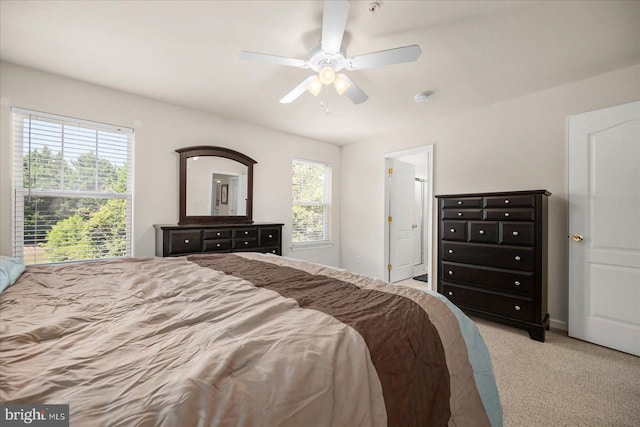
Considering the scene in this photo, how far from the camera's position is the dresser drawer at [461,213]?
2962 millimetres

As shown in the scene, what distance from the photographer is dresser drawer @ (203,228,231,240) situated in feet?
10.8

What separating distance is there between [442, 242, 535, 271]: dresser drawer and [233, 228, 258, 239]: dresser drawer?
237cm

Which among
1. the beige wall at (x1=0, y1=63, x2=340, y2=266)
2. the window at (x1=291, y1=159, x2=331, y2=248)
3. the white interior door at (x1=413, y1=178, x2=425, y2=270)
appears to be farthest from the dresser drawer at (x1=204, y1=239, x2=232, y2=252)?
the white interior door at (x1=413, y1=178, x2=425, y2=270)

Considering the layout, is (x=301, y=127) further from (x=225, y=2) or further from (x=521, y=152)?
(x=521, y=152)

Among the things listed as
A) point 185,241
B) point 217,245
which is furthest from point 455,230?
point 185,241

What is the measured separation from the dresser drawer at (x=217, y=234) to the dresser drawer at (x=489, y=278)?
264 cm

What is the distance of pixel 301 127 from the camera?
421cm

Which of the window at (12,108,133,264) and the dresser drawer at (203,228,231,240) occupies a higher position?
the window at (12,108,133,264)

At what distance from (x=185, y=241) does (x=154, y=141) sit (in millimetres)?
1261

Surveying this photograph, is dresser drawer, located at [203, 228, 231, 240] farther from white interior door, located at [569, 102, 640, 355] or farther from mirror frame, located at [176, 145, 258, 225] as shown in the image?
white interior door, located at [569, 102, 640, 355]

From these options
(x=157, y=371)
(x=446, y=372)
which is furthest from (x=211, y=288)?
(x=446, y=372)

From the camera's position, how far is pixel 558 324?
9.37 ft

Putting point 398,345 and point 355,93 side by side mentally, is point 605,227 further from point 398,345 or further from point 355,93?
point 398,345

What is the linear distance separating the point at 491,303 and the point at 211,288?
279 cm
